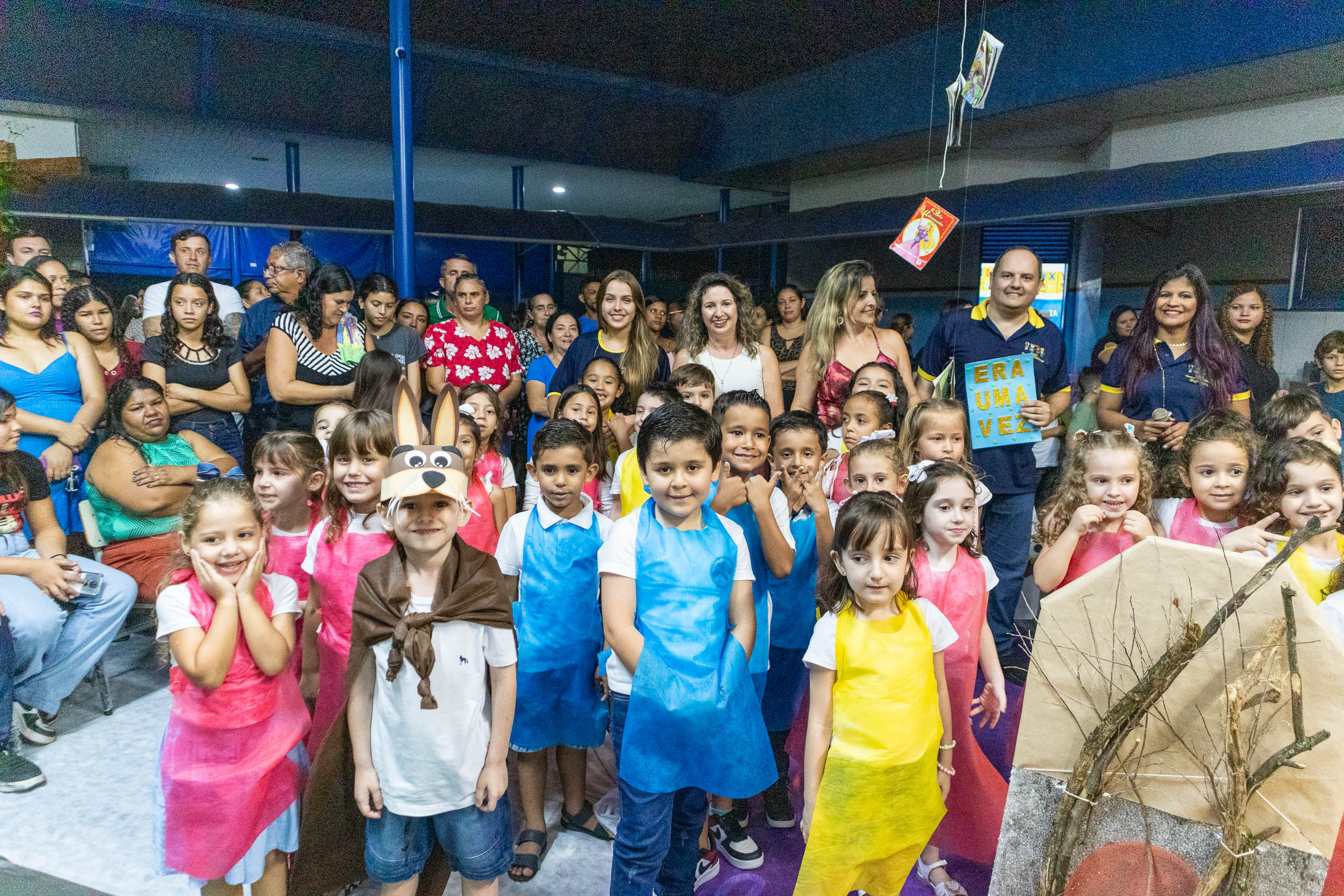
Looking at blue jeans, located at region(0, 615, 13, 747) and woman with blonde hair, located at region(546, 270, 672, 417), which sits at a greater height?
woman with blonde hair, located at region(546, 270, 672, 417)

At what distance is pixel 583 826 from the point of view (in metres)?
2.22

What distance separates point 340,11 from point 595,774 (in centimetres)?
563

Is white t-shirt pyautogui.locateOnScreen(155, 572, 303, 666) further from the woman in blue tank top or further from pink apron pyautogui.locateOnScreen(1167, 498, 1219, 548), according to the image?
pink apron pyautogui.locateOnScreen(1167, 498, 1219, 548)

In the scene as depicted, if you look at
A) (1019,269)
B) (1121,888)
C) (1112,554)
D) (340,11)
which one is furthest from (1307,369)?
(340,11)

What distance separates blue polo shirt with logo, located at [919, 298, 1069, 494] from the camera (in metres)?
2.99

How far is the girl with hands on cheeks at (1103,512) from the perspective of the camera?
2.00 m

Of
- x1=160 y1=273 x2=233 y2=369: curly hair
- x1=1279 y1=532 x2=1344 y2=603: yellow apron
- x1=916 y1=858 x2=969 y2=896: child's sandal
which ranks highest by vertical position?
x1=160 y1=273 x2=233 y2=369: curly hair

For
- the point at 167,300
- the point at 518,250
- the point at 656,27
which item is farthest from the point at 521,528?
the point at 518,250

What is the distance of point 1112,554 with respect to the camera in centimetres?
208

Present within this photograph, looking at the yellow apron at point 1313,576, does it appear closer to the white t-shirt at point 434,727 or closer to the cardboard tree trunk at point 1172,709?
the cardboard tree trunk at point 1172,709

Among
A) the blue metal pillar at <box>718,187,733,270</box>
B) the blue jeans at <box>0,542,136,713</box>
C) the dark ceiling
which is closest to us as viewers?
the blue jeans at <box>0,542,136,713</box>

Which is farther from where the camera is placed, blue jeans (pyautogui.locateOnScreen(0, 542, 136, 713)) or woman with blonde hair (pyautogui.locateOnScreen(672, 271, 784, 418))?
woman with blonde hair (pyautogui.locateOnScreen(672, 271, 784, 418))

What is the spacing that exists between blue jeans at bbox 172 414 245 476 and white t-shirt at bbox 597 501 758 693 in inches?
81.1

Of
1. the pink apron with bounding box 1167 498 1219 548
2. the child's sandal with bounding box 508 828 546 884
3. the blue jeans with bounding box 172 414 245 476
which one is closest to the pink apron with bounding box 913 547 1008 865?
the pink apron with bounding box 1167 498 1219 548
